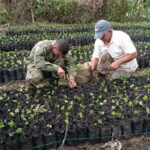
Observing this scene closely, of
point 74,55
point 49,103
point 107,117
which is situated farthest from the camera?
point 74,55

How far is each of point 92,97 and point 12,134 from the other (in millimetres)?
1502

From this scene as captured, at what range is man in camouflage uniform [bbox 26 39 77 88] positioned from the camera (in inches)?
191

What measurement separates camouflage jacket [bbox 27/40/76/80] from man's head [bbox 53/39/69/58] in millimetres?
281

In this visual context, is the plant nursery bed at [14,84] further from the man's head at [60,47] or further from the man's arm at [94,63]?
the man's head at [60,47]

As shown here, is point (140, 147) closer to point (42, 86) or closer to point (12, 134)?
point (12, 134)

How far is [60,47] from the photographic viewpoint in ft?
15.7

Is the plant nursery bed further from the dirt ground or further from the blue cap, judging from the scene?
the dirt ground

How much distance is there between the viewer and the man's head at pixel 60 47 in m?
4.74

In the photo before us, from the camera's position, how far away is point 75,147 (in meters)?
4.08

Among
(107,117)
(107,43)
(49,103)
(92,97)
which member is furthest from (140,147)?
(107,43)

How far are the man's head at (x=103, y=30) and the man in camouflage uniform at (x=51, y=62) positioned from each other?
1.87 feet

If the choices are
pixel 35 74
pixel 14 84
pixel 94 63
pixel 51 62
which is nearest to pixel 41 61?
pixel 51 62

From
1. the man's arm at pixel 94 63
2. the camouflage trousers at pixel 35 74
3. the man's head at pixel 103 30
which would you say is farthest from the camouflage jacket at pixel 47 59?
the man's head at pixel 103 30

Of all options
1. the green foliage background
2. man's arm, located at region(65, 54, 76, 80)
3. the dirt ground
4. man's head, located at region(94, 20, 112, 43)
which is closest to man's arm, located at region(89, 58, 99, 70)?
man's arm, located at region(65, 54, 76, 80)
